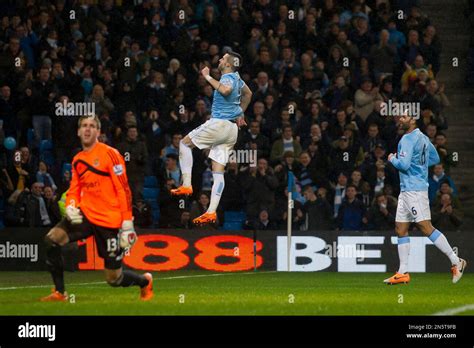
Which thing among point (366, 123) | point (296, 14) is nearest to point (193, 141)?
point (366, 123)

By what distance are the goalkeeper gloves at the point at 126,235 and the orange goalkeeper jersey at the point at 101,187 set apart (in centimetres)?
26

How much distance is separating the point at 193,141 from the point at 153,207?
25.0 feet

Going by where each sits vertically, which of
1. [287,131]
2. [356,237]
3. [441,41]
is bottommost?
[356,237]

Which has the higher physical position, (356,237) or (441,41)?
(441,41)

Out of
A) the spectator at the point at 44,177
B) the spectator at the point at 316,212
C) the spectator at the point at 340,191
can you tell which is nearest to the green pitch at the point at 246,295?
the spectator at the point at 316,212

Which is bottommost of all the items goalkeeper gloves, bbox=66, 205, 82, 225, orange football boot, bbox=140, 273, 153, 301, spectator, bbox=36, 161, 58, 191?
orange football boot, bbox=140, 273, 153, 301

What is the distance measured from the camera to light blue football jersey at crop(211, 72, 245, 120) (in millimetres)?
20672

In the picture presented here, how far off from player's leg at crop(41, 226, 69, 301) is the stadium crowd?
9.91 m

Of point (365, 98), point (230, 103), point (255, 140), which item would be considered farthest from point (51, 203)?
point (365, 98)

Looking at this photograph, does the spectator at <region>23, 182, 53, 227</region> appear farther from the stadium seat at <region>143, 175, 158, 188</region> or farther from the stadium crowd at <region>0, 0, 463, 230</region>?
the stadium seat at <region>143, 175, 158, 188</region>

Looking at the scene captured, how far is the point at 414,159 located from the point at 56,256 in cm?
686

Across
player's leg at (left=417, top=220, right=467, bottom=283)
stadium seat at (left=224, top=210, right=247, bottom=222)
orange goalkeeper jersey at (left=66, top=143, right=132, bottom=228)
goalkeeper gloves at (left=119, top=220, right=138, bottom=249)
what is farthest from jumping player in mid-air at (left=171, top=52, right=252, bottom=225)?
stadium seat at (left=224, top=210, right=247, bottom=222)

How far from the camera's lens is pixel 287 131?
2869 cm

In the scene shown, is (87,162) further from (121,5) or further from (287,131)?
(121,5)
